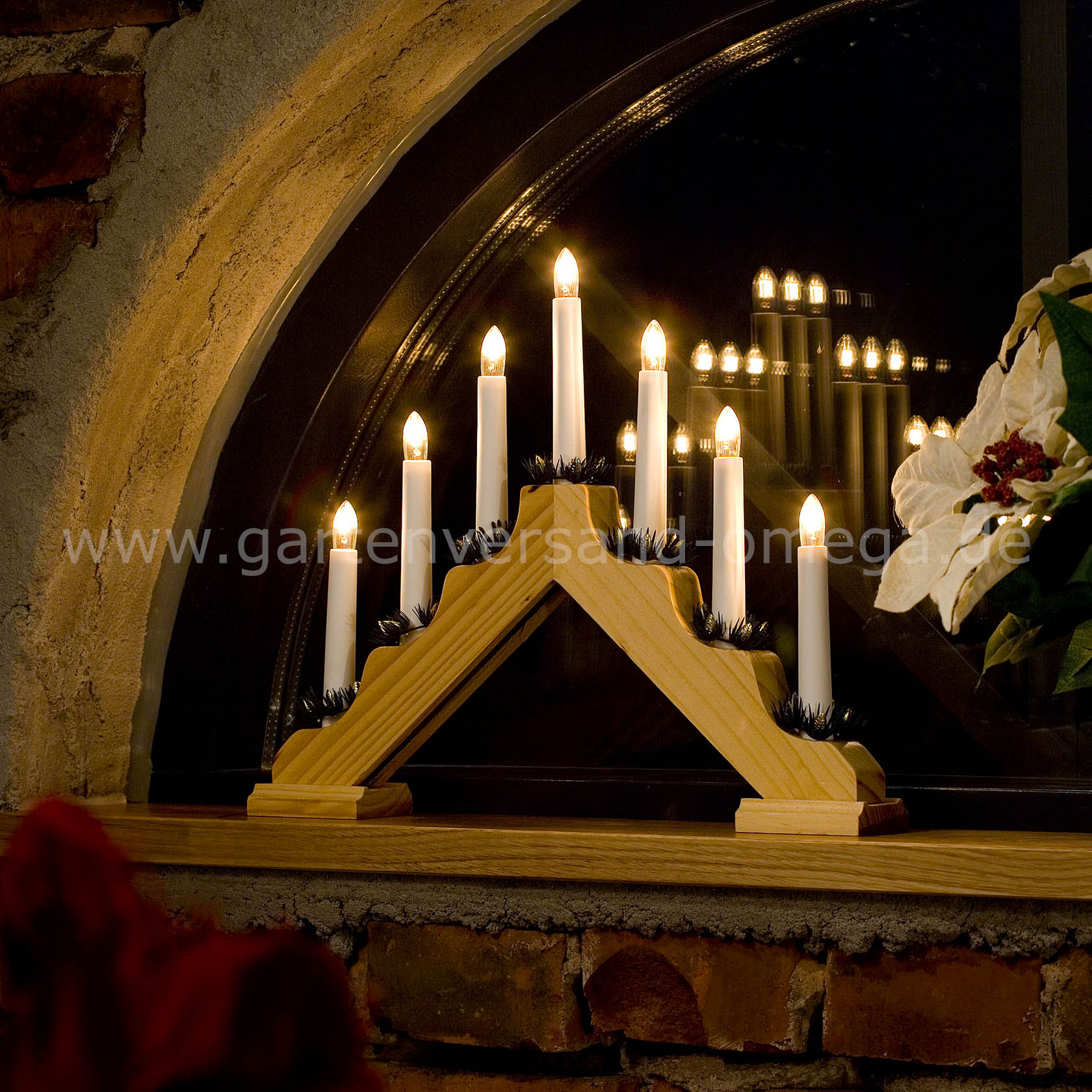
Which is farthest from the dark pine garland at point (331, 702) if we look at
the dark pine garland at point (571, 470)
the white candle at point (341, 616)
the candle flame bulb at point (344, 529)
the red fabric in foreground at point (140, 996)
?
the red fabric in foreground at point (140, 996)

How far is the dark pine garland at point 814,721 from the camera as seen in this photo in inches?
30.0

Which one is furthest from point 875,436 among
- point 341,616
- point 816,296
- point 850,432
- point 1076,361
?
point 341,616

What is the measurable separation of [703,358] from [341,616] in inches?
14.8

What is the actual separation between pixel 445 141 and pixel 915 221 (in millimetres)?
418

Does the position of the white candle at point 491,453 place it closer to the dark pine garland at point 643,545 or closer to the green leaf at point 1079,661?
the dark pine garland at point 643,545

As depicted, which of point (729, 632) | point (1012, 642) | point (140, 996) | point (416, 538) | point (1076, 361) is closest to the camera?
point (140, 996)

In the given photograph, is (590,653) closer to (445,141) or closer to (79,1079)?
(445,141)

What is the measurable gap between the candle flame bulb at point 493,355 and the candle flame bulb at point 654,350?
0.11m

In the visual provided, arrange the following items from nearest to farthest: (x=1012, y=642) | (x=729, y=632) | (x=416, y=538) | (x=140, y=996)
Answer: (x=140, y=996) < (x=1012, y=642) < (x=729, y=632) < (x=416, y=538)

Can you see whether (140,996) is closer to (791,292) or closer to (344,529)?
(344,529)

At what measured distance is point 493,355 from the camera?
2.89 feet

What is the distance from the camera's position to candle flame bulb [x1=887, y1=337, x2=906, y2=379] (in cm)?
91

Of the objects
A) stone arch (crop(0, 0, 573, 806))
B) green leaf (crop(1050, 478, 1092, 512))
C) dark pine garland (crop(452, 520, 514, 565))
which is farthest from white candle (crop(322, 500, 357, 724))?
green leaf (crop(1050, 478, 1092, 512))

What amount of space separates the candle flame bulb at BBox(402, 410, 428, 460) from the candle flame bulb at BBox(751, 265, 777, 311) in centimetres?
30
